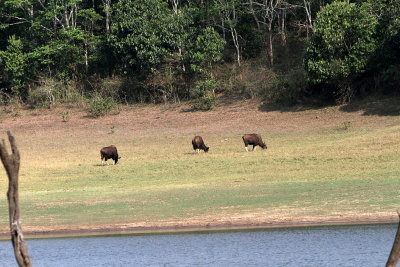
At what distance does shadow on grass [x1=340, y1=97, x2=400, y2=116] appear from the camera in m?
32.7

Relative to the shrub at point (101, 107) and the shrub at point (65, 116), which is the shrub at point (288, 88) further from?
the shrub at point (65, 116)

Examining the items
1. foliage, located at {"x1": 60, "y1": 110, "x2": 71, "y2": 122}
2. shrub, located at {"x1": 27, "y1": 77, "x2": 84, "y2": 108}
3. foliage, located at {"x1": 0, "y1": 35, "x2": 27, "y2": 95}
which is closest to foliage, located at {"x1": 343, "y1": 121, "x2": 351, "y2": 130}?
foliage, located at {"x1": 60, "y1": 110, "x2": 71, "y2": 122}

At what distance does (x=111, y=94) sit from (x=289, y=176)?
23.2m

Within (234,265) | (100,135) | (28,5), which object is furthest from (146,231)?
(28,5)

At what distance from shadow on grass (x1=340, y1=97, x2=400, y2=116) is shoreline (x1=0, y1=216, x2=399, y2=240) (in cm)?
1827

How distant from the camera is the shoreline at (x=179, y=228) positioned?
15188 mm

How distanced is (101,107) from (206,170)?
657 inches

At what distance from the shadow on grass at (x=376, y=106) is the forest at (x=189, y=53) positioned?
2.49ft

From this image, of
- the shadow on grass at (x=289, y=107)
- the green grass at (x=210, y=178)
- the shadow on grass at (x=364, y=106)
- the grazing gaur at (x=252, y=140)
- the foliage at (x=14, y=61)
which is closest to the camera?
the green grass at (x=210, y=178)

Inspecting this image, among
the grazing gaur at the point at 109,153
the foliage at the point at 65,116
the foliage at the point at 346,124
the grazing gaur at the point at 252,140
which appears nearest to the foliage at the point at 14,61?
the foliage at the point at 65,116

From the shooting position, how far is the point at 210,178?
22.5m

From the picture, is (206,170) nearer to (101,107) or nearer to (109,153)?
(109,153)

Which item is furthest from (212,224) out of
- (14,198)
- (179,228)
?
(14,198)

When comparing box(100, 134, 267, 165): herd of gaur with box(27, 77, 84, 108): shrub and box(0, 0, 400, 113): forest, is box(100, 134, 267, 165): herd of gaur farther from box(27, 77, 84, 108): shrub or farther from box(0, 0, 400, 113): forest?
box(27, 77, 84, 108): shrub
